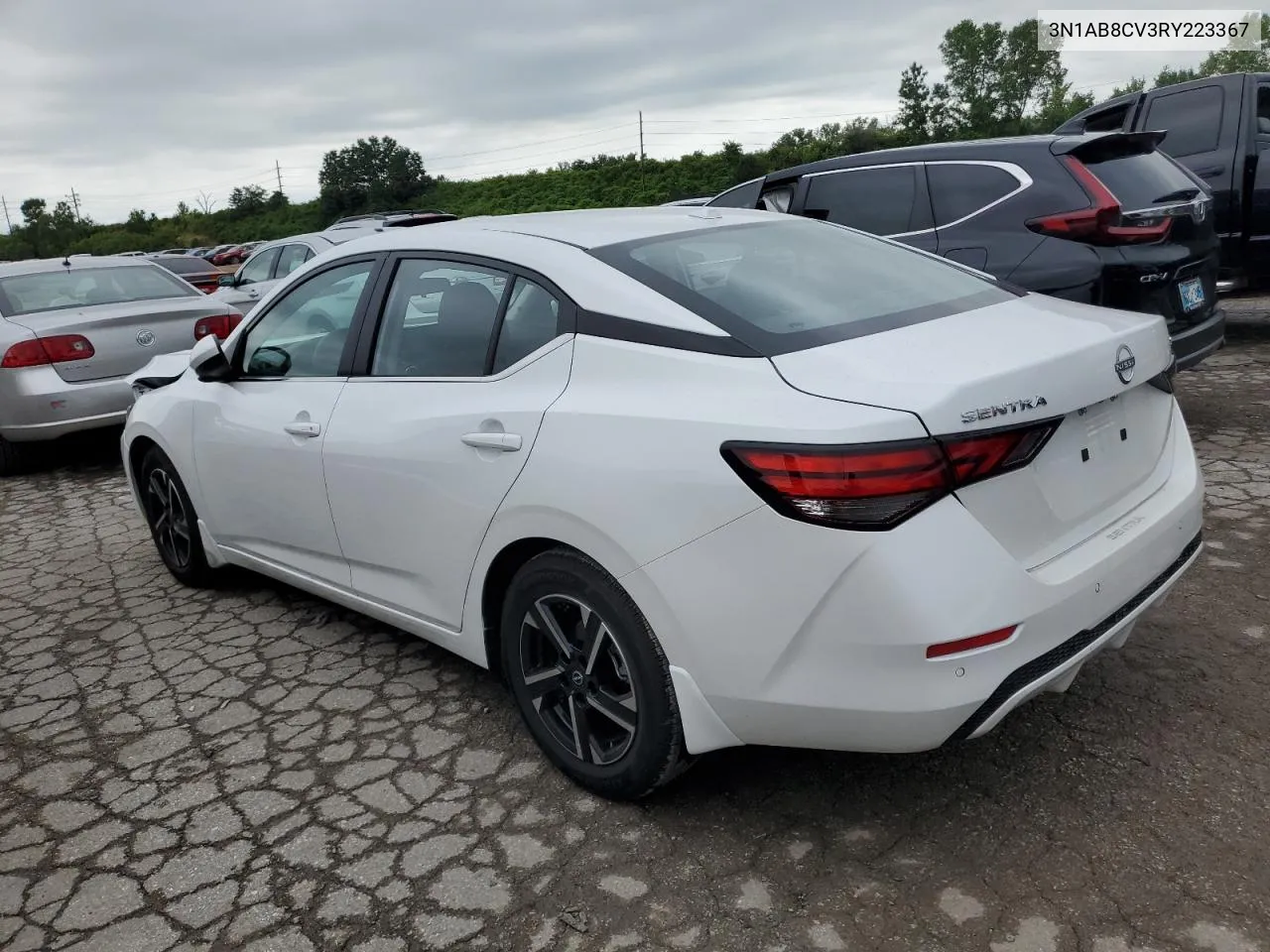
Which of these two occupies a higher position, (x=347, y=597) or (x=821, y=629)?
(x=821, y=629)

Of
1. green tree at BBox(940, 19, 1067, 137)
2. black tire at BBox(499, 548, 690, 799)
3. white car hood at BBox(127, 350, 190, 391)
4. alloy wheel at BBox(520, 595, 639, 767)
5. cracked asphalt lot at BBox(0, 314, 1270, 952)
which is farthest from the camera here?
green tree at BBox(940, 19, 1067, 137)

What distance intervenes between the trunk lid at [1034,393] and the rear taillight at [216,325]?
6.33m

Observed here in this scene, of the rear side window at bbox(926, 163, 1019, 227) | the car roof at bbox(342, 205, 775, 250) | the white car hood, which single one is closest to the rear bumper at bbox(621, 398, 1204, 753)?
the car roof at bbox(342, 205, 775, 250)

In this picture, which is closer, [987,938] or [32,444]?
[987,938]

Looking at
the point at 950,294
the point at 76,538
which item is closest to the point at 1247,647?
the point at 950,294

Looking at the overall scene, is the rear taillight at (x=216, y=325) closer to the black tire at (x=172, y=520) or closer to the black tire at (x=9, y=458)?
the black tire at (x=9, y=458)

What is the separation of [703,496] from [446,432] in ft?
3.19

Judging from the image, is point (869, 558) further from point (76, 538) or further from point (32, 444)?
point (32, 444)

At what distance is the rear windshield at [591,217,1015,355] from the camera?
2.61 metres

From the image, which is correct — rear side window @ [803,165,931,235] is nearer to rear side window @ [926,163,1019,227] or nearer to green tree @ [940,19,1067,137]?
rear side window @ [926,163,1019,227]

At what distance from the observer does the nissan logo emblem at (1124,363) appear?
258cm

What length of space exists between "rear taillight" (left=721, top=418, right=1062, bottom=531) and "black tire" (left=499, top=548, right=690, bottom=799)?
1.77ft

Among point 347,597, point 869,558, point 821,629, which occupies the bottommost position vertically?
point 347,597

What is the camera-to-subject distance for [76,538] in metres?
5.95
